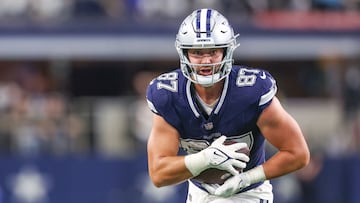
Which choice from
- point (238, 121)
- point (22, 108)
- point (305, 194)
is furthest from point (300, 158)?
point (22, 108)

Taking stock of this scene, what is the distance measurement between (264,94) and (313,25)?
8866 millimetres

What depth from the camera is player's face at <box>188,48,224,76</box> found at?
6.20 metres

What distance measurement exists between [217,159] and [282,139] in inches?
16.2

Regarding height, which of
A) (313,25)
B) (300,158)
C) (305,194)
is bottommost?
(305,194)

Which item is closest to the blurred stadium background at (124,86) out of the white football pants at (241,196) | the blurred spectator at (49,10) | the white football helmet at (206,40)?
the blurred spectator at (49,10)

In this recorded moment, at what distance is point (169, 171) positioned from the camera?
247 inches

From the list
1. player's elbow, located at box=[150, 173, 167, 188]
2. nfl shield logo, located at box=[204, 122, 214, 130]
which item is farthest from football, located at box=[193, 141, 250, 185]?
player's elbow, located at box=[150, 173, 167, 188]

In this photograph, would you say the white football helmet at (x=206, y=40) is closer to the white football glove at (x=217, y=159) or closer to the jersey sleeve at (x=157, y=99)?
the jersey sleeve at (x=157, y=99)

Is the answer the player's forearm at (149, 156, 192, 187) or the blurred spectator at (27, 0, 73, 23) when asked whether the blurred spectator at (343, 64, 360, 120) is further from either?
the player's forearm at (149, 156, 192, 187)

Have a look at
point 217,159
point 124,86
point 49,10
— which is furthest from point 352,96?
point 217,159

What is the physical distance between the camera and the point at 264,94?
626cm

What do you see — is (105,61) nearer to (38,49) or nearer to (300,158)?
(38,49)

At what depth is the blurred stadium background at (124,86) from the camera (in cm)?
1273

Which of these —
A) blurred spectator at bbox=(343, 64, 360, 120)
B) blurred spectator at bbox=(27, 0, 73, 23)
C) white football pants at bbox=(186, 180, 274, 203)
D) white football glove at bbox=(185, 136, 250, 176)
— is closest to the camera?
Answer: white football glove at bbox=(185, 136, 250, 176)
